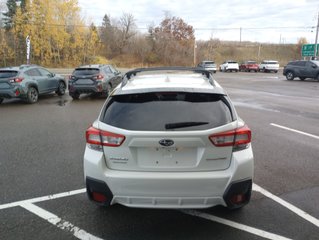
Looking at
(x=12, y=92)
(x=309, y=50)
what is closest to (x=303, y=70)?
(x=309, y=50)

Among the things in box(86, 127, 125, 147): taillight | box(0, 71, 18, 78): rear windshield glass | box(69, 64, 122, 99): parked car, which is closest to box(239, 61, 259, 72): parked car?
box(69, 64, 122, 99): parked car

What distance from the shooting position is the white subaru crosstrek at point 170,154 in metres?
2.78

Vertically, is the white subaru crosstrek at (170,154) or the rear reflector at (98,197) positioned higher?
Answer: the white subaru crosstrek at (170,154)

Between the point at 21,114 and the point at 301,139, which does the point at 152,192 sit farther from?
the point at 21,114

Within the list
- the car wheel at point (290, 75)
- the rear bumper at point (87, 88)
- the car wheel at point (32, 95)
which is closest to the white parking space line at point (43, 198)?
the car wheel at point (32, 95)

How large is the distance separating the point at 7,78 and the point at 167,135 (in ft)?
36.2

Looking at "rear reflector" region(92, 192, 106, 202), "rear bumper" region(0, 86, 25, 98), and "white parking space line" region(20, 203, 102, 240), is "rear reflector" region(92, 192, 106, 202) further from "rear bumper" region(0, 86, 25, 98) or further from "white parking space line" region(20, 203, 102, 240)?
"rear bumper" region(0, 86, 25, 98)

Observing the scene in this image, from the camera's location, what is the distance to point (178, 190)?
278 cm

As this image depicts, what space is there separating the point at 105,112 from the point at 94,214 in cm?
128

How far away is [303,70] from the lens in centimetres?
2533

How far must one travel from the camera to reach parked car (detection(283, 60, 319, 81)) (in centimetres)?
2463

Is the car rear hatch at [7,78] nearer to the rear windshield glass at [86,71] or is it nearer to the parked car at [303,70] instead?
the rear windshield glass at [86,71]

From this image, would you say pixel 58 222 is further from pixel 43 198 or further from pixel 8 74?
pixel 8 74

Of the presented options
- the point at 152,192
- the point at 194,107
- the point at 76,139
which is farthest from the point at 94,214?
the point at 76,139
